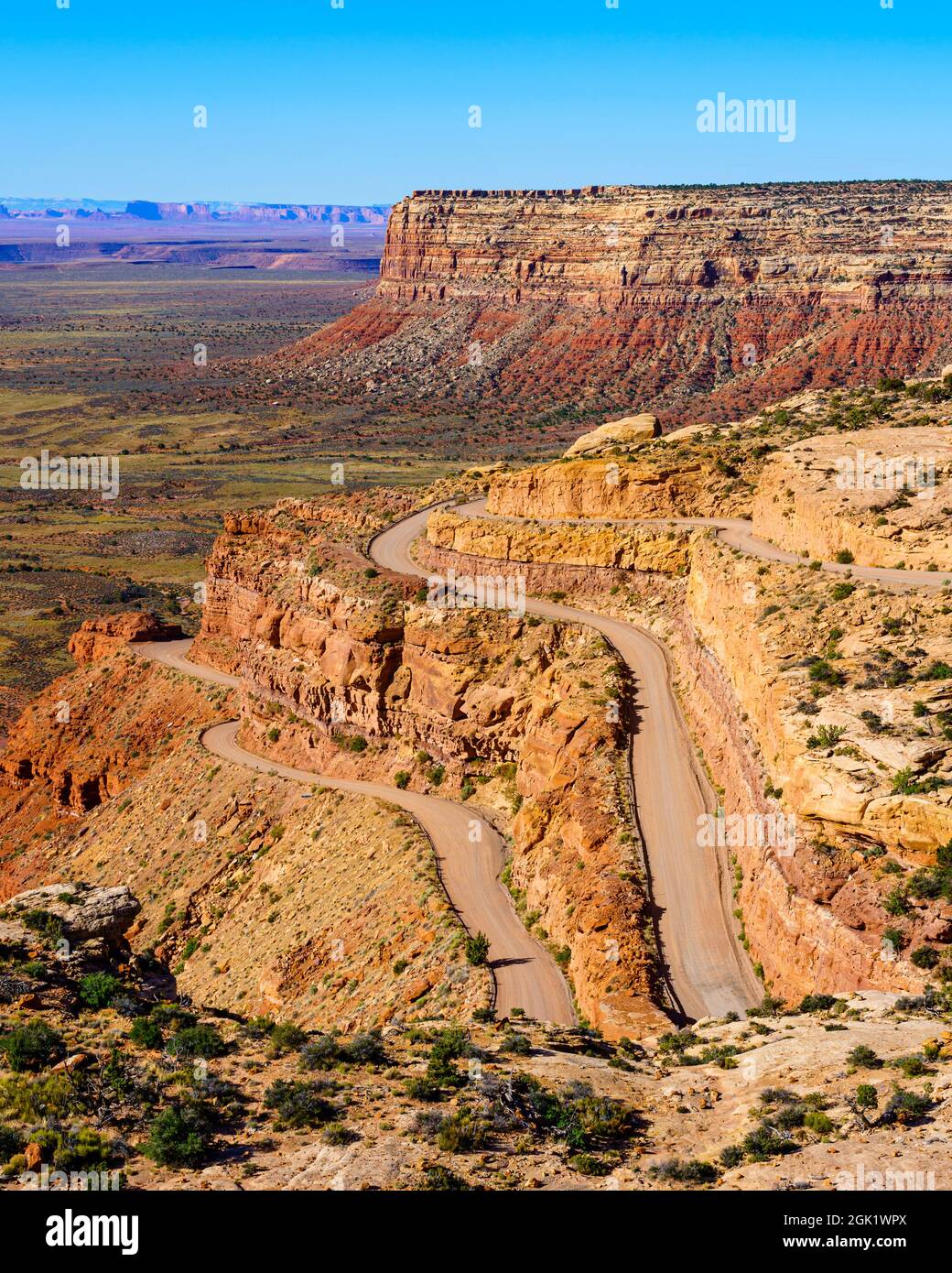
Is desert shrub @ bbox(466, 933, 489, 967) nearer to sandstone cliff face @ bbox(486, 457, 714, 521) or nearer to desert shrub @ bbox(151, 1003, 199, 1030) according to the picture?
desert shrub @ bbox(151, 1003, 199, 1030)

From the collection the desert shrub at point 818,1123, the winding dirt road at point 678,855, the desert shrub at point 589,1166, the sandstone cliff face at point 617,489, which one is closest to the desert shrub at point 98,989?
the desert shrub at point 589,1166

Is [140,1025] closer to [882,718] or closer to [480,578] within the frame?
[882,718]

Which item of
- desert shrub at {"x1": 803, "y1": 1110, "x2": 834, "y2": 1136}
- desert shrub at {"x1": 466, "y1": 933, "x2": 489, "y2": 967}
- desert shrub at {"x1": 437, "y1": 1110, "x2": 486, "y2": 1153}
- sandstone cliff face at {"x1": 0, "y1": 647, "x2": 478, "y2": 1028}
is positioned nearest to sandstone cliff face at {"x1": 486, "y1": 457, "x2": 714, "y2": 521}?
sandstone cliff face at {"x1": 0, "y1": 647, "x2": 478, "y2": 1028}

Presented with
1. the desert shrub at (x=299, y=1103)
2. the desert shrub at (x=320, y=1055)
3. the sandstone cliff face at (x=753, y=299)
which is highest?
the sandstone cliff face at (x=753, y=299)

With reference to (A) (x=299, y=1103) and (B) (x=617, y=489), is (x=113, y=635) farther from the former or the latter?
(A) (x=299, y=1103)

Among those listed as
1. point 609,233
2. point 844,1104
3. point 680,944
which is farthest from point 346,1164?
point 609,233

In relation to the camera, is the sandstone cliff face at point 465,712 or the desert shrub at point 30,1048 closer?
the desert shrub at point 30,1048

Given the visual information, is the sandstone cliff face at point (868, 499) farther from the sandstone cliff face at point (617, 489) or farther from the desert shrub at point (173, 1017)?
the desert shrub at point (173, 1017)
